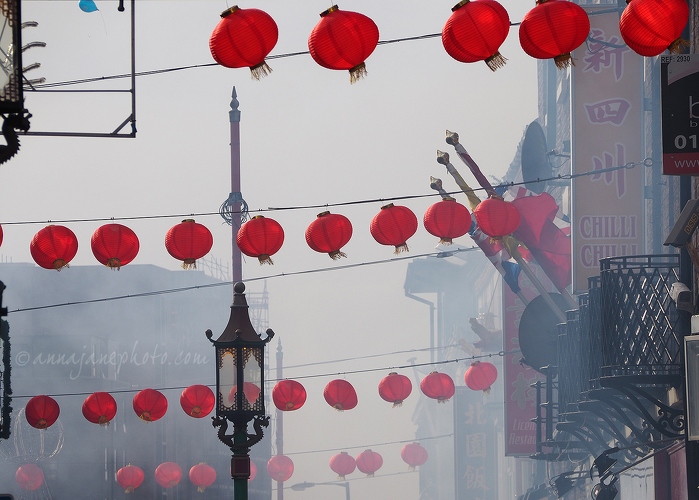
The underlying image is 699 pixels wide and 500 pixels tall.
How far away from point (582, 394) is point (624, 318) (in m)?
3.59

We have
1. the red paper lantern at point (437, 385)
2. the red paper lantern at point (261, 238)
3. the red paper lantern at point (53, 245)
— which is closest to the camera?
the red paper lantern at point (261, 238)

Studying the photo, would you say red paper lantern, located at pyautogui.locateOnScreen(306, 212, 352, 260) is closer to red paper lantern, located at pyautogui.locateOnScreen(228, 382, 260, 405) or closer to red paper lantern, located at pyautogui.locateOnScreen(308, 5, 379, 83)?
red paper lantern, located at pyautogui.locateOnScreen(228, 382, 260, 405)

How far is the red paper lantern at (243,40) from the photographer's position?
530 inches

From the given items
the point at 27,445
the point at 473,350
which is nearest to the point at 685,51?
the point at 27,445

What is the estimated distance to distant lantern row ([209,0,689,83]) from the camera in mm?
13320

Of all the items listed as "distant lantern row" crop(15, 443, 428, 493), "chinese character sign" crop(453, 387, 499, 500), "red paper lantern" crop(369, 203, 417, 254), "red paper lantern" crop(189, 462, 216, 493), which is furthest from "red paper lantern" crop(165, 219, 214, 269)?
"chinese character sign" crop(453, 387, 499, 500)

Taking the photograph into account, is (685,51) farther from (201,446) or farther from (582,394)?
(201,446)

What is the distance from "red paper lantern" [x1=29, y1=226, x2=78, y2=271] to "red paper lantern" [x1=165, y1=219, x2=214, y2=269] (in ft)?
4.63

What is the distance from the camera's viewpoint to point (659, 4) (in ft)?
41.8

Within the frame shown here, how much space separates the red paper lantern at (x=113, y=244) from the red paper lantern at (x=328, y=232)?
277 centimetres

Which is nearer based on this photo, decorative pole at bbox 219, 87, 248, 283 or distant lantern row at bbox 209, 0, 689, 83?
distant lantern row at bbox 209, 0, 689, 83

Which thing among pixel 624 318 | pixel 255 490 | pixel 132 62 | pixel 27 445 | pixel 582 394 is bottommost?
pixel 255 490

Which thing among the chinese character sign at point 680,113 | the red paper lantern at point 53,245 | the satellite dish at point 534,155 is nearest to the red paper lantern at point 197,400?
the red paper lantern at point 53,245

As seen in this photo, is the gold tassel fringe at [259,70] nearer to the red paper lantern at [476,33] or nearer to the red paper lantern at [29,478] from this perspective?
the red paper lantern at [476,33]
